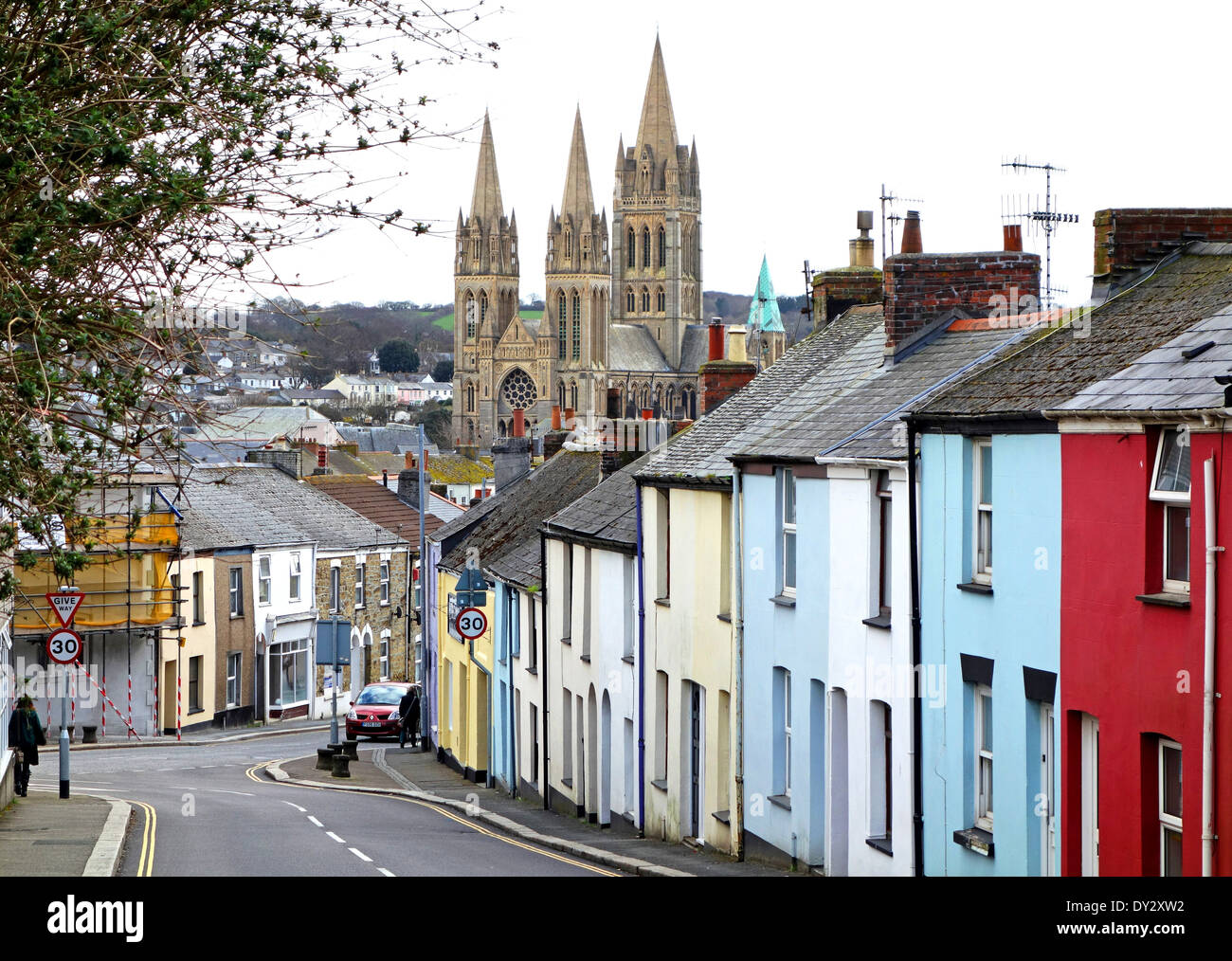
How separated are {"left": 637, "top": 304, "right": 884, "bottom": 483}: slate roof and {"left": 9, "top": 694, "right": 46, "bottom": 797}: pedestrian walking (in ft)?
32.6

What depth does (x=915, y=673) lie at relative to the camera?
50.2ft

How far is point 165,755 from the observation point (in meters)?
39.9

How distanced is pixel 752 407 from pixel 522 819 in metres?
8.00

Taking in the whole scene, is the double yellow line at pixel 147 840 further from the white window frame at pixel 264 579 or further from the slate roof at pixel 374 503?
the slate roof at pixel 374 503

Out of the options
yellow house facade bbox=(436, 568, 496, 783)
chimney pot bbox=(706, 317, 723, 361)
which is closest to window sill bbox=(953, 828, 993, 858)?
chimney pot bbox=(706, 317, 723, 361)

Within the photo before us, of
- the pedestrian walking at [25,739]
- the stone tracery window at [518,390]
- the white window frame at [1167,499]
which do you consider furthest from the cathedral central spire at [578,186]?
the white window frame at [1167,499]

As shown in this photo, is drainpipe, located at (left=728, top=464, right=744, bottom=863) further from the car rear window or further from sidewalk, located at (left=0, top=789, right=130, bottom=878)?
the car rear window

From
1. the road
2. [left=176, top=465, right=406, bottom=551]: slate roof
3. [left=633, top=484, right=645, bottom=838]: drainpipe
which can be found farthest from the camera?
[left=176, top=465, right=406, bottom=551]: slate roof

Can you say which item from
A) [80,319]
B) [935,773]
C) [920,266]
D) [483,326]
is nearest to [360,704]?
[920,266]

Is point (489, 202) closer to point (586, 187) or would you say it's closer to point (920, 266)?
point (586, 187)

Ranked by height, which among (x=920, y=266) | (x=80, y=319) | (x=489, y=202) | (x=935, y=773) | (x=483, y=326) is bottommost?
(x=935, y=773)

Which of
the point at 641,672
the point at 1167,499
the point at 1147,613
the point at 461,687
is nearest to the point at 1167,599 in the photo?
the point at 1147,613

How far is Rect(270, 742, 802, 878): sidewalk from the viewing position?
19.0m
